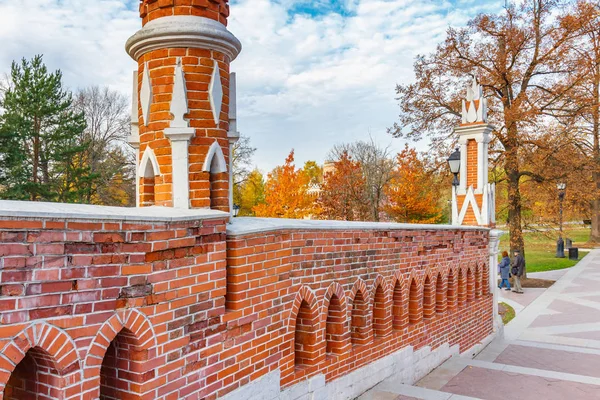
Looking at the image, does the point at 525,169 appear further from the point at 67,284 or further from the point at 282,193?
the point at 67,284

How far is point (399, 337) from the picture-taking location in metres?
6.27

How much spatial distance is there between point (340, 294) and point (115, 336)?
271cm

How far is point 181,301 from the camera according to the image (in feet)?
10.3

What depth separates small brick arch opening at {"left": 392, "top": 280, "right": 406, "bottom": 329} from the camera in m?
6.28

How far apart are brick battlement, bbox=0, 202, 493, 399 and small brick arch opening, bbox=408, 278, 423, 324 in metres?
0.70

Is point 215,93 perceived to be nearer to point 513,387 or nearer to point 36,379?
point 36,379

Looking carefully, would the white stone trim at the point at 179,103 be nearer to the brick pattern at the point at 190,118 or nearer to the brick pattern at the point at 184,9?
the brick pattern at the point at 190,118

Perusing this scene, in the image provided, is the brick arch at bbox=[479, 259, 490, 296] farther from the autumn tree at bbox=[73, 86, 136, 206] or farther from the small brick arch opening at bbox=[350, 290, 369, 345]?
the autumn tree at bbox=[73, 86, 136, 206]

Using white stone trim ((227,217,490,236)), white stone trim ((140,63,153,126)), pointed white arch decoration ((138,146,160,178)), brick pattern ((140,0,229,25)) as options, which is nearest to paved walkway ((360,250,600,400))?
white stone trim ((227,217,490,236))

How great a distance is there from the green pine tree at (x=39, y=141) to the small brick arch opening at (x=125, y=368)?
21811 millimetres

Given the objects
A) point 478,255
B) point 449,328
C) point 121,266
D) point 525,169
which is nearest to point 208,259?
point 121,266

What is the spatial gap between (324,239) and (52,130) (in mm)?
22806

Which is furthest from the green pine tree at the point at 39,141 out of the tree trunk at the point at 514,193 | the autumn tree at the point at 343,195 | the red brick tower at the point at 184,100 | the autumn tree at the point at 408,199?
the red brick tower at the point at 184,100

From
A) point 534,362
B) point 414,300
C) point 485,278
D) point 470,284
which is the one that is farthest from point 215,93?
point 485,278
